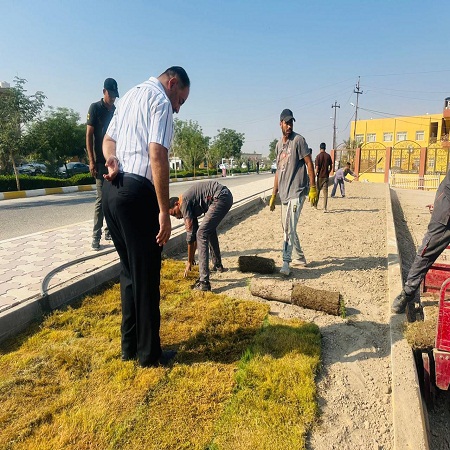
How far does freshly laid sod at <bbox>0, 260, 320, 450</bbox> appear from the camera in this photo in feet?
5.96

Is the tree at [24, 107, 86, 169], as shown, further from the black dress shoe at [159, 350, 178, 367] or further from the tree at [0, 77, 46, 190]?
the black dress shoe at [159, 350, 178, 367]

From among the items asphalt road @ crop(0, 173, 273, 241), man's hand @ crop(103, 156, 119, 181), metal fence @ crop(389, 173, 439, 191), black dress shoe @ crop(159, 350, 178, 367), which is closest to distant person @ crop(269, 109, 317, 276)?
black dress shoe @ crop(159, 350, 178, 367)

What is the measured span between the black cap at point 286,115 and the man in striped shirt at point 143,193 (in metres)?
2.18

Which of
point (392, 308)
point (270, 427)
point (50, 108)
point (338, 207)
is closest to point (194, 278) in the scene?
point (392, 308)

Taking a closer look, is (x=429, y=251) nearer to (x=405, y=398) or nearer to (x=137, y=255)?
(x=405, y=398)

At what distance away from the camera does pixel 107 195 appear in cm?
222

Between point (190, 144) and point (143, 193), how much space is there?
3718cm

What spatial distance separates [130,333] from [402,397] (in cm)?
175

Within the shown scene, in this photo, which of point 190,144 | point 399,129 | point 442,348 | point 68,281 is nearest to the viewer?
point 442,348

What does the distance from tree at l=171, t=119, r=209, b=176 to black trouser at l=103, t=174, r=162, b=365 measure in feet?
117

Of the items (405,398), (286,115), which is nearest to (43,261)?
(286,115)

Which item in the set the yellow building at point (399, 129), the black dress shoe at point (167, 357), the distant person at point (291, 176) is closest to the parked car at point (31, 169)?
the distant person at point (291, 176)

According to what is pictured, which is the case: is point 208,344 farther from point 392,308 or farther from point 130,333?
point 392,308

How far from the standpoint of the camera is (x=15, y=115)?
42.7ft
